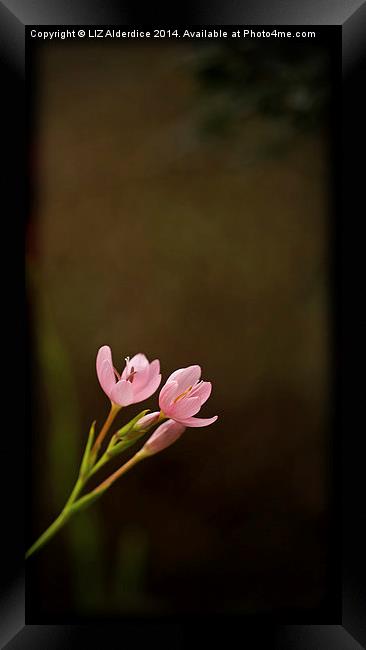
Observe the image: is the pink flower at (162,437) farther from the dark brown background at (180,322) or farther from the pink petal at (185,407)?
the dark brown background at (180,322)

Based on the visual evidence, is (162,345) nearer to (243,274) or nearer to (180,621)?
(243,274)

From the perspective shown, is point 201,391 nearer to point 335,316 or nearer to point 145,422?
point 145,422

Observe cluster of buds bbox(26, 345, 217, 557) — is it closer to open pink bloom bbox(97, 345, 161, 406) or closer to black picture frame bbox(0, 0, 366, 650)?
open pink bloom bbox(97, 345, 161, 406)

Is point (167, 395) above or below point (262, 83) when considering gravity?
below

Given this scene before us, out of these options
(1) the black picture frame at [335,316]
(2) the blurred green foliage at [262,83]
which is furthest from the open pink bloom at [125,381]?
(2) the blurred green foliage at [262,83]

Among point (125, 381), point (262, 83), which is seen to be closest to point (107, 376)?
point (125, 381)

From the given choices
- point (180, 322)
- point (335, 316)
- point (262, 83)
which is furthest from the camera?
point (180, 322)

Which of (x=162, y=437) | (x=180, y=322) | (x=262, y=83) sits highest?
(x=262, y=83)

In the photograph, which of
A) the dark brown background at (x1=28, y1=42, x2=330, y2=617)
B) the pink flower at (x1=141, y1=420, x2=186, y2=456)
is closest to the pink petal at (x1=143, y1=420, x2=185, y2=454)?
the pink flower at (x1=141, y1=420, x2=186, y2=456)
